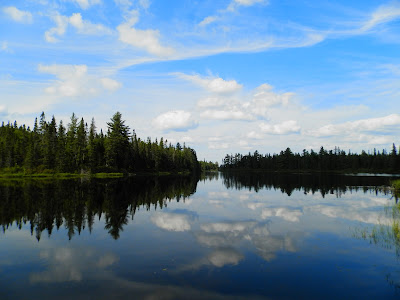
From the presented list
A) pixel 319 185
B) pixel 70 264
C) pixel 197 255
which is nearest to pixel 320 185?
pixel 319 185

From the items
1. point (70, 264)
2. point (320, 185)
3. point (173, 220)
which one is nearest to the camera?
point (70, 264)

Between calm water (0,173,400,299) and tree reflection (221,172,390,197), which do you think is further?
tree reflection (221,172,390,197)

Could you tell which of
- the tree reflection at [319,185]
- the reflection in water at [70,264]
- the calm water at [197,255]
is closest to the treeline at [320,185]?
the tree reflection at [319,185]

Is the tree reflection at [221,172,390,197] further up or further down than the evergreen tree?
further down

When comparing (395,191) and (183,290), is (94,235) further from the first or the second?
(395,191)

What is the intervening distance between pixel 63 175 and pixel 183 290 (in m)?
96.8

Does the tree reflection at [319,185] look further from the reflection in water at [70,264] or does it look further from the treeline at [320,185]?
the reflection in water at [70,264]

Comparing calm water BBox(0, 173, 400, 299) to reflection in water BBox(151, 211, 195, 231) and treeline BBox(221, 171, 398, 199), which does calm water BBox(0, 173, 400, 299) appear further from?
treeline BBox(221, 171, 398, 199)

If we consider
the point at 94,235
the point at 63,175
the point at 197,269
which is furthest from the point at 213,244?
the point at 63,175

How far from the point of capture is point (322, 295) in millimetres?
10578

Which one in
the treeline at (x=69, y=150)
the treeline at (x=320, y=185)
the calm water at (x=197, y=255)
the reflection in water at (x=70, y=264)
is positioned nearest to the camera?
the calm water at (x=197, y=255)

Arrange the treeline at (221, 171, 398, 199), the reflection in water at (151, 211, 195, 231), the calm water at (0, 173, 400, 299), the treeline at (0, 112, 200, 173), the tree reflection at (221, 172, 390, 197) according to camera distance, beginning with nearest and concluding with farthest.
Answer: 1. the calm water at (0, 173, 400, 299)
2. the reflection in water at (151, 211, 195, 231)
3. the treeline at (221, 171, 398, 199)
4. the tree reflection at (221, 172, 390, 197)
5. the treeline at (0, 112, 200, 173)

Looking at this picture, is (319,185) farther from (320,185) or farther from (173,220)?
(173,220)

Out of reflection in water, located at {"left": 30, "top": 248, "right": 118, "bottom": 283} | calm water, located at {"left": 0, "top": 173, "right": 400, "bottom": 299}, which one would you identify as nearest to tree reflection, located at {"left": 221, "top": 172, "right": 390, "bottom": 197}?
calm water, located at {"left": 0, "top": 173, "right": 400, "bottom": 299}
